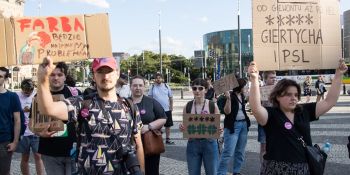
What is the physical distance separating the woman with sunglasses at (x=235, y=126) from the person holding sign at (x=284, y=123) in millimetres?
2775

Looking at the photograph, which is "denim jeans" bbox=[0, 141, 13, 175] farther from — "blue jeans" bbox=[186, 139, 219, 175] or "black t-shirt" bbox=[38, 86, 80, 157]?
"blue jeans" bbox=[186, 139, 219, 175]

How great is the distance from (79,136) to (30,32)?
5.47 feet

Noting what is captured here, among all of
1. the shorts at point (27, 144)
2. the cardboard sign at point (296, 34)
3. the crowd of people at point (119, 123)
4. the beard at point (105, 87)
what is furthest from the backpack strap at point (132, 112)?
the shorts at point (27, 144)

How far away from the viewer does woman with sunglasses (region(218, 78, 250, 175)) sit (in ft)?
23.1

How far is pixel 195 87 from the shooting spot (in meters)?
6.29

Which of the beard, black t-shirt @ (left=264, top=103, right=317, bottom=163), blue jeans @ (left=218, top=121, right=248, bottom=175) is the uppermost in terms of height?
the beard

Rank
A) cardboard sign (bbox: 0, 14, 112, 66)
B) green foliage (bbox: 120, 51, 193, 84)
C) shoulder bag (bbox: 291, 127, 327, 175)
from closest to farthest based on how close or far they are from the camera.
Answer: shoulder bag (bbox: 291, 127, 327, 175)
cardboard sign (bbox: 0, 14, 112, 66)
green foliage (bbox: 120, 51, 193, 84)

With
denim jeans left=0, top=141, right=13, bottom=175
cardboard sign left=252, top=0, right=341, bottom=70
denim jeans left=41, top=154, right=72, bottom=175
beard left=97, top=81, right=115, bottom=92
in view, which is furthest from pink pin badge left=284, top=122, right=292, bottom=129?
denim jeans left=0, top=141, right=13, bottom=175

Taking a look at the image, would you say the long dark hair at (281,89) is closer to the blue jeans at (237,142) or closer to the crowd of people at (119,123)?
the crowd of people at (119,123)

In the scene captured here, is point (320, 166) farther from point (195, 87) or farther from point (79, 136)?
point (195, 87)

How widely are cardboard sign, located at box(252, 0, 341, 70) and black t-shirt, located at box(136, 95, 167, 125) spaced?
51.2 inches

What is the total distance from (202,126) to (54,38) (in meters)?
2.44

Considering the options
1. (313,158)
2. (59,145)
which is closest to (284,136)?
(313,158)

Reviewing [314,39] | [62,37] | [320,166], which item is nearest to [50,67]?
[62,37]
